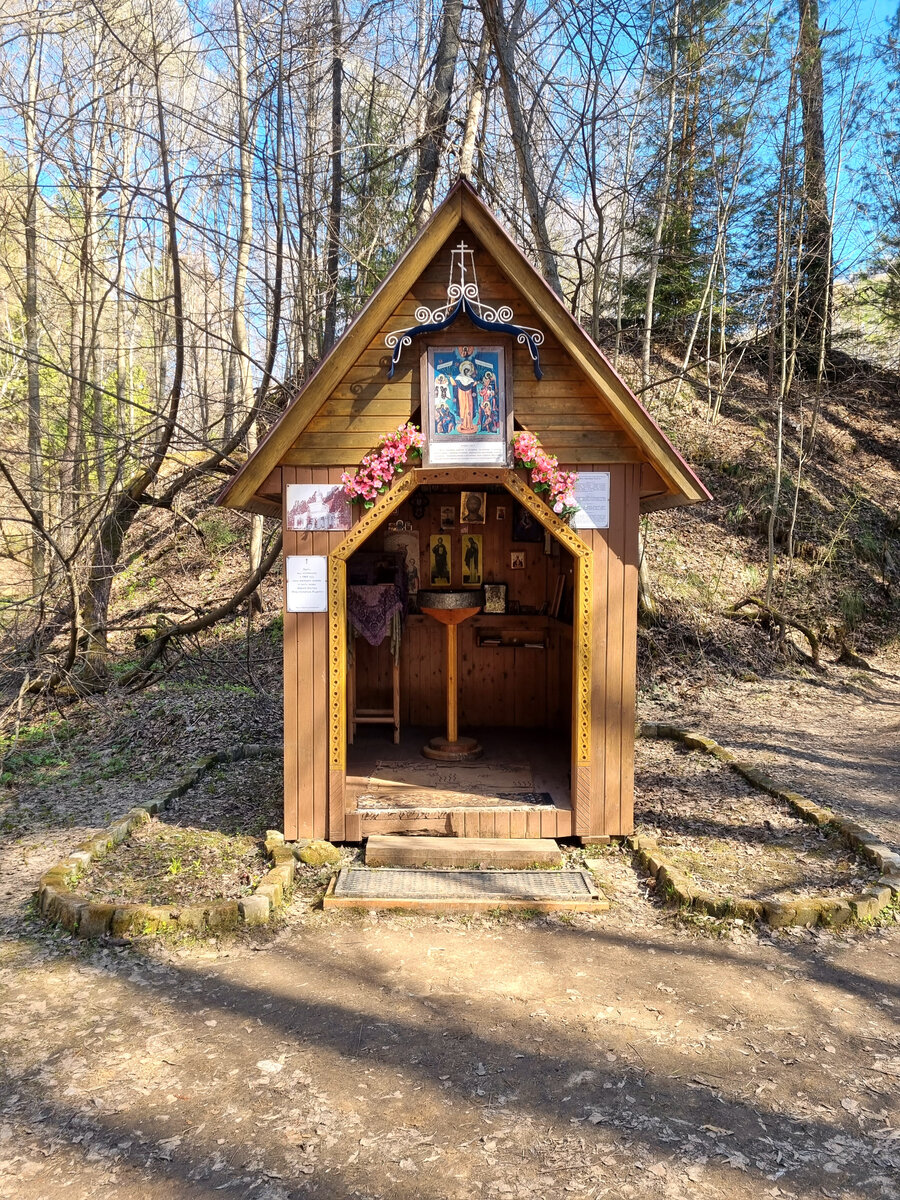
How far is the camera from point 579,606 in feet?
20.9

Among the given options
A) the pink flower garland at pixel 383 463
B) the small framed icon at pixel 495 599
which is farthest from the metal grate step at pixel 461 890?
the small framed icon at pixel 495 599

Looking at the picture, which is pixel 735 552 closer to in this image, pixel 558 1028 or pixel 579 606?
pixel 579 606

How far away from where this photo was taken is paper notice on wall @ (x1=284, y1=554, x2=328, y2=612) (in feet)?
20.8

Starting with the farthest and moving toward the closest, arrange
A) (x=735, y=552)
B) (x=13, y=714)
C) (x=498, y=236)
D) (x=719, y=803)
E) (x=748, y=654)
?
(x=735, y=552) → (x=748, y=654) → (x=13, y=714) → (x=719, y=803) → (x=498, y=236)

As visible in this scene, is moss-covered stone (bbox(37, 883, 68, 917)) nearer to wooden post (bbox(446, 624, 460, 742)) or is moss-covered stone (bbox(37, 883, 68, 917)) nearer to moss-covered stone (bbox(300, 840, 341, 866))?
moss-covered stone (bbox(300, 840, 341, 866))

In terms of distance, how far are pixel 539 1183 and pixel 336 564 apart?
14.0 ft

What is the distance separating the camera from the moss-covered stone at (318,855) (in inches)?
242

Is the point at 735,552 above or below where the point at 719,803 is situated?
above

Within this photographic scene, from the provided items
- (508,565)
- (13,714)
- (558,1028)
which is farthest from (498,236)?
(13,714)

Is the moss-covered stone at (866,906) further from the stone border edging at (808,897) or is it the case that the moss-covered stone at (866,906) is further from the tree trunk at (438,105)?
the tree trunk at (438,105)

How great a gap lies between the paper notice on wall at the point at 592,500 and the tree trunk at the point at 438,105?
5.93 m

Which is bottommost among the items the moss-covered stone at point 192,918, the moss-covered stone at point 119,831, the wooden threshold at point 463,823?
the moss-covered stone at point 192,918

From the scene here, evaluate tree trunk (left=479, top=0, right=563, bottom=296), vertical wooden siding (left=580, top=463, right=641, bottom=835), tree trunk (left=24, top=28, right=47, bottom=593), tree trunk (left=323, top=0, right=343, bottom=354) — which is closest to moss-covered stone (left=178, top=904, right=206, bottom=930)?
vertical wooden siding (left=580, top=463, right=641, bottom=835)

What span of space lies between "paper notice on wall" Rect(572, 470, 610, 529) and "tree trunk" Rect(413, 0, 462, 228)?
593 cm
